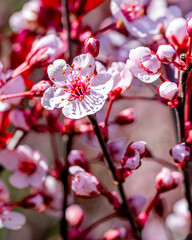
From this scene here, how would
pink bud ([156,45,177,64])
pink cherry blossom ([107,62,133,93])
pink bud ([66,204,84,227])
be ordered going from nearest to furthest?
pink bud ([156,45,177,64]) < pink cherry blossom ([107,62,133,93]) < pink bud ([66,204,84,227])

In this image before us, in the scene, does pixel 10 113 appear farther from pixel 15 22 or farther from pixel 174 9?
pixel 174 9

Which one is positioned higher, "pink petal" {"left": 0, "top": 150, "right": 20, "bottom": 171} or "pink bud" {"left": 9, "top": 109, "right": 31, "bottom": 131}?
"pink bud" {"left": 9, "top": 109, "right": 31, "bottom": 131}

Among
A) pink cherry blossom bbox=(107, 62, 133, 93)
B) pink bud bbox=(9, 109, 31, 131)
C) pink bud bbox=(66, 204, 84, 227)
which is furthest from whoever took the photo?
pink bud bbox=(66, 204, 84, 227)

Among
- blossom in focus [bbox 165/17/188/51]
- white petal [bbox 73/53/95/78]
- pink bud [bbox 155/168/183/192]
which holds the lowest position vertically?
pink bud [bbox 155/168/183/192]

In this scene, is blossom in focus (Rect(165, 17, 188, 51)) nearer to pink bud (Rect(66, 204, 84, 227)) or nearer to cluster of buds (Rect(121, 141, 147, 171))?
cluster of buds (Rect(121, 141, 147, 171))

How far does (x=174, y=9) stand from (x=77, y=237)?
0.63 metres

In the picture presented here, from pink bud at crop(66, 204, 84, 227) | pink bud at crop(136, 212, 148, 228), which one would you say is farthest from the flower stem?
pink bud at crop(66, 204, 84, 227)

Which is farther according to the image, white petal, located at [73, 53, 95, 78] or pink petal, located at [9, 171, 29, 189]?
pink petal, located at [9, 171, 29, 189]

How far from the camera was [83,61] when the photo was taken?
748 millimetres

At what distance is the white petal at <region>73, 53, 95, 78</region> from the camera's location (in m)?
0.73

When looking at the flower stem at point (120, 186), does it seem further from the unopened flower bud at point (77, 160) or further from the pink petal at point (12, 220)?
the pink petal at point (12, 220)

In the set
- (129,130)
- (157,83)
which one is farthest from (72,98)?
(129,130)

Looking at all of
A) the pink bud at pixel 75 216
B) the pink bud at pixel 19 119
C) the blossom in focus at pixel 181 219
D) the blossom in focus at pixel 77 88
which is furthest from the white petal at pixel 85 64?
the blossom in focus at pixel 181 219

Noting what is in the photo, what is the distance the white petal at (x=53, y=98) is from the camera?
750 millimetres
